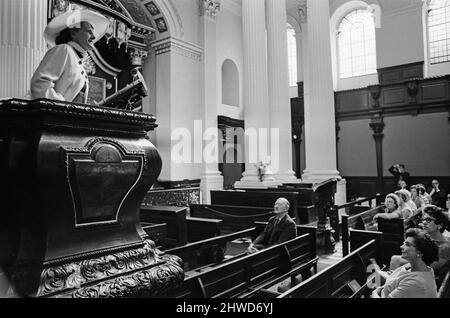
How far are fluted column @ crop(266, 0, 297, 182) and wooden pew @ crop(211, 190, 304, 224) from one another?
226 cm

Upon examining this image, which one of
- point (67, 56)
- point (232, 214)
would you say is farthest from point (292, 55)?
point (67, 56)

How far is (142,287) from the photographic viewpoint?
1.42 m

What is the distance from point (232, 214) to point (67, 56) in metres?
6.87

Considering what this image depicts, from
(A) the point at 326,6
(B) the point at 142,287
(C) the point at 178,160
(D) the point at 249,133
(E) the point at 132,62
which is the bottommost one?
(B) the point at 142,287

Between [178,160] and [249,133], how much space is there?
2.70 meters

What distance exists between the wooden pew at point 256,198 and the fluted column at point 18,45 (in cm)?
557

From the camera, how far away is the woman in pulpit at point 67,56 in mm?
1517

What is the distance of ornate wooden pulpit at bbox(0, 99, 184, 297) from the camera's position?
1220mm

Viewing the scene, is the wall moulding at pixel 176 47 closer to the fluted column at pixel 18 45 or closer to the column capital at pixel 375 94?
the fluted column at pixel 18 45

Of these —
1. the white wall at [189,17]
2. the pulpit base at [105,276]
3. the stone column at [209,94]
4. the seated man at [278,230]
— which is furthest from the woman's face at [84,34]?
the white wall at [189,17]

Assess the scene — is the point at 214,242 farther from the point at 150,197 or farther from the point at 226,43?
the point at 226,43

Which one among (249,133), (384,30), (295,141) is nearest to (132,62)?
(249,133)

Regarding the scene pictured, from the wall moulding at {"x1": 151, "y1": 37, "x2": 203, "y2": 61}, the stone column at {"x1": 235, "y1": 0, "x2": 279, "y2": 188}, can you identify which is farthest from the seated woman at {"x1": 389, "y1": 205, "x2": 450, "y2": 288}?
the wall moulding at {"x1": 151, "y1": 37, "x2": 203, "y2": 61}
